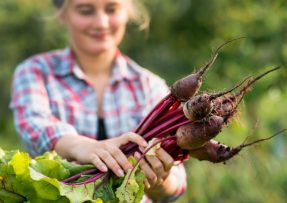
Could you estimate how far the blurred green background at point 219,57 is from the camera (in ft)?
22.6

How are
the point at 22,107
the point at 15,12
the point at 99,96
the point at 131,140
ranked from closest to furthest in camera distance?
1. the point at 131,140
2. the point at 22,107
3. the point at 99,96
4. the point at 15,12

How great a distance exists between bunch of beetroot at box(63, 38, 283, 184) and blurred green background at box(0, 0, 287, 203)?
125mm

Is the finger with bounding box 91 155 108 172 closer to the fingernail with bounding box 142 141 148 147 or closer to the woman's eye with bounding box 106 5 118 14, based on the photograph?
the fingernail with bounding box 142 141 148 147

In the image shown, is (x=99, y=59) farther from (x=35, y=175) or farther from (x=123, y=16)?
(x=35, y=175)

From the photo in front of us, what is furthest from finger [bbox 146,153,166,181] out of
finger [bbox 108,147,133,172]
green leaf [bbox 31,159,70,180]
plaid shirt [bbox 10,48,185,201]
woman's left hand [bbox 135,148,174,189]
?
plaid shirt [bbox 10,48,185,201]

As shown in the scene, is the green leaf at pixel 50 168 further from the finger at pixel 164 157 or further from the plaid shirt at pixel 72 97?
the plaid shirt at pixel 72 97

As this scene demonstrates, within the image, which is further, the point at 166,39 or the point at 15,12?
the point at 15,12

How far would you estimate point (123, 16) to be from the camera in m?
4.48

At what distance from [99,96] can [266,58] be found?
258 centimetres

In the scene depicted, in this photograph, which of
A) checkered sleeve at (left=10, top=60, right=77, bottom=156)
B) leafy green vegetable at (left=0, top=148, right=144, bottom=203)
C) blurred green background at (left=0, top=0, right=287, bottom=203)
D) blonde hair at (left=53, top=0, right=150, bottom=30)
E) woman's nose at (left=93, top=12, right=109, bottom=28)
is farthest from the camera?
blurred green background at (left=0, top=0, right=287, bottom=203)

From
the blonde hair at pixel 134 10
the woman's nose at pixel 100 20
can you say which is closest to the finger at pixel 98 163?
the woman's nose at pixel 100 20

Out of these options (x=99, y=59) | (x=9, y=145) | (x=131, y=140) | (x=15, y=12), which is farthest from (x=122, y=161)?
(x=15, y=12)

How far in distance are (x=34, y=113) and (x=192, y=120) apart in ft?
3.47

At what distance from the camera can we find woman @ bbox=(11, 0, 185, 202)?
4.07 m
